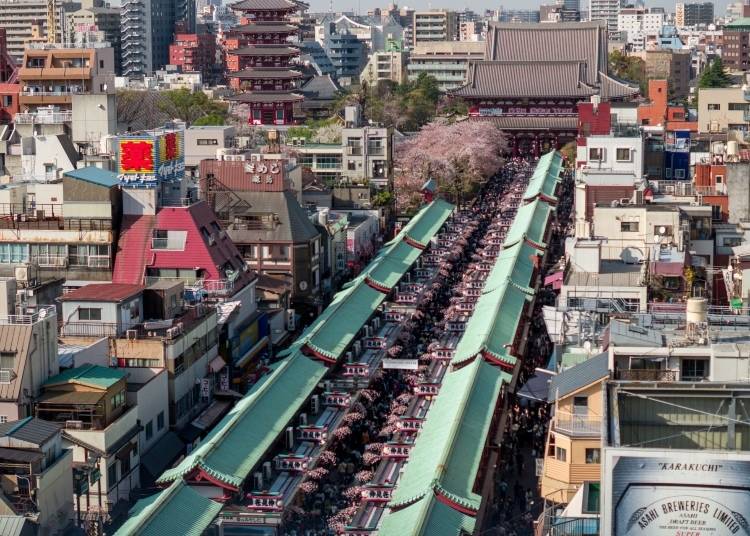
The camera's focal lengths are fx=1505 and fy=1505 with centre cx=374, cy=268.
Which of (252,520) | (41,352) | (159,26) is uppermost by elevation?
(159,26)

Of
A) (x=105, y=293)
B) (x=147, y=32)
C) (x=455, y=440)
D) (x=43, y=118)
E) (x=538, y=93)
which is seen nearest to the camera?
(x=455, y=440)

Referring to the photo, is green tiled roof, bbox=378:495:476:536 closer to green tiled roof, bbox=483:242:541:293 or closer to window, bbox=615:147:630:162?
green tiled roof, bbox=483:242:541:293

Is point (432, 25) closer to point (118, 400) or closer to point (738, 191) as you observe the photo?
point (738, 191)

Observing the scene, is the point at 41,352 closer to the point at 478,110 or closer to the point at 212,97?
the point at 478,110

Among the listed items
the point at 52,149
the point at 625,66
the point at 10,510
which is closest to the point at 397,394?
the point at 10,510

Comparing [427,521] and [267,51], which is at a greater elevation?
[267,51]

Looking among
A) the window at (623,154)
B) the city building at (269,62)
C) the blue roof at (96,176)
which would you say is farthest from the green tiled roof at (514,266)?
the city building at (269,62)

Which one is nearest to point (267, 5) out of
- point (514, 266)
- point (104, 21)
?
point (104, 21)
